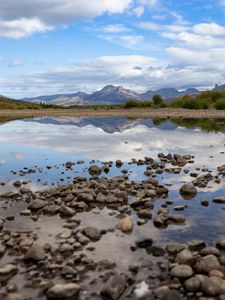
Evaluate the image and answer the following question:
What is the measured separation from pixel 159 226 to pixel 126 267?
338 cm

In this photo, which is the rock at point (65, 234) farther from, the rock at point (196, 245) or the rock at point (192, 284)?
the rock at point (192, 284)

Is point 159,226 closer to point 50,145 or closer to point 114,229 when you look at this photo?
point 114,229

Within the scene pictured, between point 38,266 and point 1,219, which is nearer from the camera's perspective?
point 38,266

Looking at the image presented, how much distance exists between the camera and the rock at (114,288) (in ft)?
29.4

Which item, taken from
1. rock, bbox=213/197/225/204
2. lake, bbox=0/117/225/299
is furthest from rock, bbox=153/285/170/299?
rock, bbox=213/197/225/204

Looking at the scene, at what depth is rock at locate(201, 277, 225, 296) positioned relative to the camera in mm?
9031

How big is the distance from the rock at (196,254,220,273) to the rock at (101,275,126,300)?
6.12 feet

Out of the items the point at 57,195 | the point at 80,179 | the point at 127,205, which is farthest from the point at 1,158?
the point at 127,205

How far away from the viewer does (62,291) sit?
9.05 metres

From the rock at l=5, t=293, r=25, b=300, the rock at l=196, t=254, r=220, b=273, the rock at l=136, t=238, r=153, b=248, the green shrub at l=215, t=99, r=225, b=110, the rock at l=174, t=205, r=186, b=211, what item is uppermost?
the green shrub at l=215, t=99, r=225, b=110

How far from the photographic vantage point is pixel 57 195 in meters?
17.3

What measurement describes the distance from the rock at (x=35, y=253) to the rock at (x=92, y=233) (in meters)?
1.79

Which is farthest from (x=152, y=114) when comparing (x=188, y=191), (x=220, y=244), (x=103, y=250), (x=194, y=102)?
(x=103, y=250)

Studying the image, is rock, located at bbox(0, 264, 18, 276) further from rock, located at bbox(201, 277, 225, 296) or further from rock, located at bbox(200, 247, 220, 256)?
rock, located at bbox(200, 247, 220, 256)
